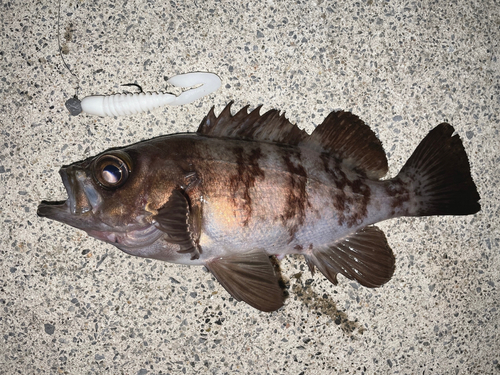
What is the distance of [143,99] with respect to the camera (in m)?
1.96

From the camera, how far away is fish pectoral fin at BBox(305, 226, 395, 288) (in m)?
1.91

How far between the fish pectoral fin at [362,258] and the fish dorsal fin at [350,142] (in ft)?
1.15

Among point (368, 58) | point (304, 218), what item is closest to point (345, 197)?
point (304, 218)

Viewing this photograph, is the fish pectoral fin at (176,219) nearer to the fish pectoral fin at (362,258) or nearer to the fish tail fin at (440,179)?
the fish pectoral fin at (362,258)

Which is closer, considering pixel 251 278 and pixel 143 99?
pixel 251 278


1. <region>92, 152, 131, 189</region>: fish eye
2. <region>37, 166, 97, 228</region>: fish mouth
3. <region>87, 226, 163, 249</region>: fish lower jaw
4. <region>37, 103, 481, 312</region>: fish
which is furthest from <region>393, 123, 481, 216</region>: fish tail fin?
<region>37, 166, 97, 228</region>: fish mouth

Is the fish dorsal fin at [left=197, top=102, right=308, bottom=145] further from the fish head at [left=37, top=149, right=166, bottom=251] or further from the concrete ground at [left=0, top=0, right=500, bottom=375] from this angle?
the fish head at [left=37, top=149, right=166, bottom=251]

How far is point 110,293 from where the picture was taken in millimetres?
Result: 2100

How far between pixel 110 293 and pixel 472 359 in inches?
88.5

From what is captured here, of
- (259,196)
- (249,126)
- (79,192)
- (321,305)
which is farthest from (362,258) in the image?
(79,192)

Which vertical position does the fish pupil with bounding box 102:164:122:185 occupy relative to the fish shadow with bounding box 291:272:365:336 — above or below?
above

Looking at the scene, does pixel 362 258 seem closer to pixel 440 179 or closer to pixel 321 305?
pixel 321 305

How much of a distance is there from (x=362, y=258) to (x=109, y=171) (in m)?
1.33

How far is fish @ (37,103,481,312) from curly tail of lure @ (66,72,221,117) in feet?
1.03
